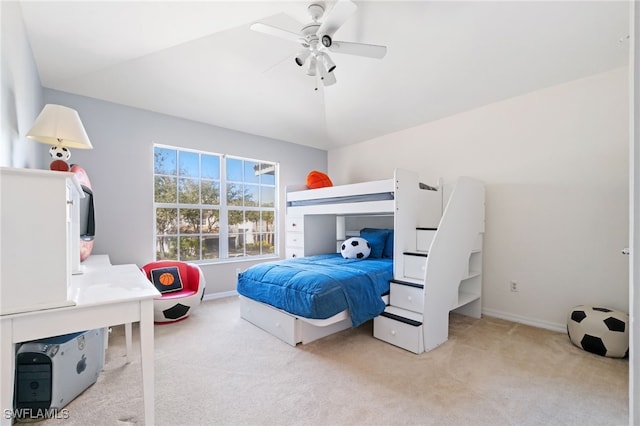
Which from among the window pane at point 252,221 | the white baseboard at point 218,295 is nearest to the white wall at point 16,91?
the white baseboard at point 218,295

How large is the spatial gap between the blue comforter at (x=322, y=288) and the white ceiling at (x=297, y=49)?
190 centimetres

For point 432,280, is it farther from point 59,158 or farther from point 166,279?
point 59,158

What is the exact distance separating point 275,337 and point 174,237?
2.02 metres

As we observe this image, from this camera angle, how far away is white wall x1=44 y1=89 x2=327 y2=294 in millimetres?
3105

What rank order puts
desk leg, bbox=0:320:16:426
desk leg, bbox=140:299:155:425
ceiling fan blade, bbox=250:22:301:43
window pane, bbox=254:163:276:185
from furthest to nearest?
window pane, bbox=254:163:276:185, ceiling fan blade, bbox=250:22:301:43, desk leg, bbox=140:299:155:425, desk leg, bbox=0:320:16:426

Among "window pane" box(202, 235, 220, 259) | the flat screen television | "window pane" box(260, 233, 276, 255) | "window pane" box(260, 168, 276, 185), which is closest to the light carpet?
the flat screen television

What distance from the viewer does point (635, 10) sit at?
584 millimetres

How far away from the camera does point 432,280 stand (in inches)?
96.7

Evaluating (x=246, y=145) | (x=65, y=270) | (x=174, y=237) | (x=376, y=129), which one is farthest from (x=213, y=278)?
(x=376, y=129)

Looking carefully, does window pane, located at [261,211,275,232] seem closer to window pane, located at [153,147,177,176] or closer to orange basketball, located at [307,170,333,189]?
orange basketball, located at [307,170,333,189]

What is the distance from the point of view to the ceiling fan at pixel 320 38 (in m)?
1.95

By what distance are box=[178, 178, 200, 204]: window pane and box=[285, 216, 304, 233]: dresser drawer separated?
127cm

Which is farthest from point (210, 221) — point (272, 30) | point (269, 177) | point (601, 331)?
point (601, 331)

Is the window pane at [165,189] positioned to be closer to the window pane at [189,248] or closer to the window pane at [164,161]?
the window pane at [164,161]
